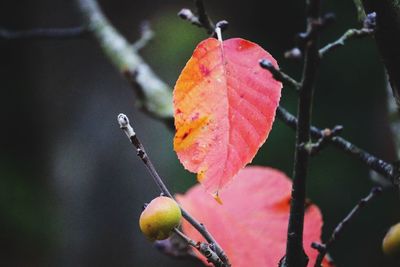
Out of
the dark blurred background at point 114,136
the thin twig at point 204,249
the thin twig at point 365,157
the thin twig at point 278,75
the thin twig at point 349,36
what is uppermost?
the thin twig at point 349,36

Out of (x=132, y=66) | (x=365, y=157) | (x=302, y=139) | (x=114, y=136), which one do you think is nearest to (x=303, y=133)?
(x=302, y=139)

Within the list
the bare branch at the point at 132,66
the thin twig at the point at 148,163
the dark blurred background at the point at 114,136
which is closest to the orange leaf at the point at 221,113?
the thin twig at the point at 148,163

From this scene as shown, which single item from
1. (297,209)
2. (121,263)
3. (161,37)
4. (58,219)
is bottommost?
(121,263)

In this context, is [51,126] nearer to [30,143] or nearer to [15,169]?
[30,143]

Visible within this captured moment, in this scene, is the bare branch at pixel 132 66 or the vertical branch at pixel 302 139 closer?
the vertical branch at pixel 302 139

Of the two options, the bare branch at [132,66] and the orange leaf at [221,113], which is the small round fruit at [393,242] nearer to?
the orange leaf at [221,113]

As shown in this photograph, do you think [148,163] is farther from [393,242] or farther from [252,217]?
[252,217]

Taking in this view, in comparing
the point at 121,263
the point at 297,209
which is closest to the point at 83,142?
the point at 121,263
